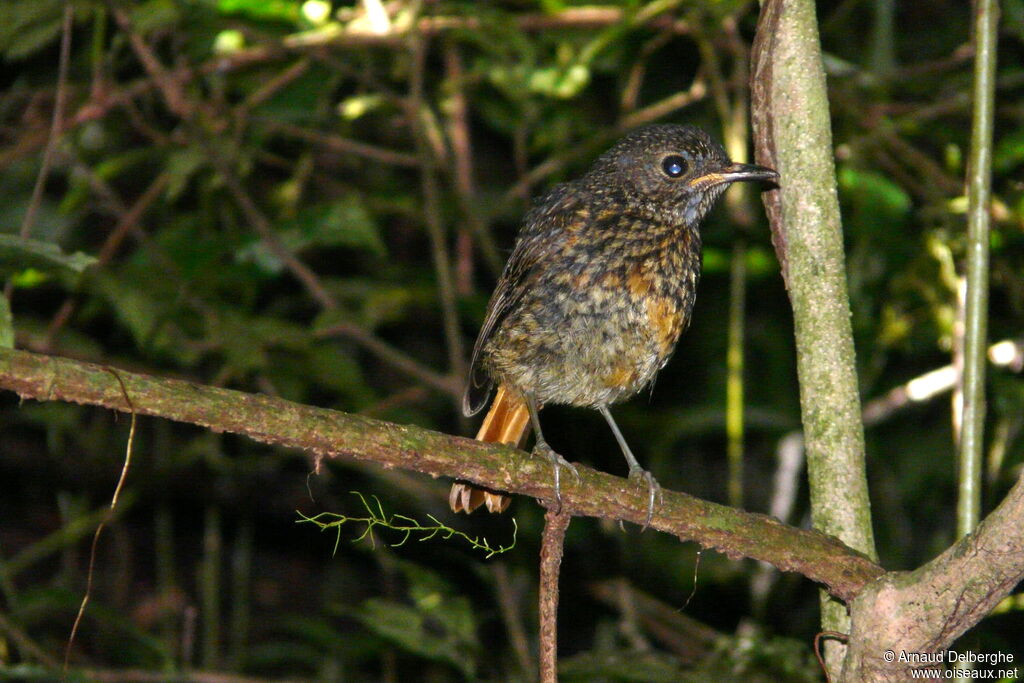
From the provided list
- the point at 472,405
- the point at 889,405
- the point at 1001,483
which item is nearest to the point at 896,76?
the point at 889,405

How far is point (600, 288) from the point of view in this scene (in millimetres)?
3318

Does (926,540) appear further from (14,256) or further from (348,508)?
(14,256)

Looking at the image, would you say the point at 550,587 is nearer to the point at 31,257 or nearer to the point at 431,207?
the point at 31,257

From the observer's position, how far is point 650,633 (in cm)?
524

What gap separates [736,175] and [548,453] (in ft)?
3.11

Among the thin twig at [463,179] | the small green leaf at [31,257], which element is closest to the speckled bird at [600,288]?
the thin twig at [463,179]

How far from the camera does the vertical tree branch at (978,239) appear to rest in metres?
2.28

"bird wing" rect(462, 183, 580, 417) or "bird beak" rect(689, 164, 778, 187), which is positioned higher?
"bird beak" rect(689, 164, 778, 187)

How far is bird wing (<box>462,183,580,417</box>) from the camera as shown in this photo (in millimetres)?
3465

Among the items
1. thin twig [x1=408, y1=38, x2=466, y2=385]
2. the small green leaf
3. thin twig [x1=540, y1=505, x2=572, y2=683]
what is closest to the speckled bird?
thin twig [x1=408, y1=38, x2=466, y2=385]

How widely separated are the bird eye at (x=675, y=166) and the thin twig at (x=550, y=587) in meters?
1.68

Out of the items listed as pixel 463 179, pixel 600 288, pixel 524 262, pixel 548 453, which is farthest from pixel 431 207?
pixel 548 453

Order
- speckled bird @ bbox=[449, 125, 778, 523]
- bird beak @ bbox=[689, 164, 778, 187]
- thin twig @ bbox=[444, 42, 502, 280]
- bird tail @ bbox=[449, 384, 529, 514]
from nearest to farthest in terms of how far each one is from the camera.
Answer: bird beak @ bbox=[689, 164, 778, 187]
speckled bird @ bbox=[449, 125, 778, 523]
bird tail @ bbox=[449, 384, 529, 514]
thin twig @ bbox=[444, 42, 502, 280]

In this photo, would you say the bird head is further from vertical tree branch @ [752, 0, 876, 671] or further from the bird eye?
vertical tree branch @ [752, 0, 876, 671]
